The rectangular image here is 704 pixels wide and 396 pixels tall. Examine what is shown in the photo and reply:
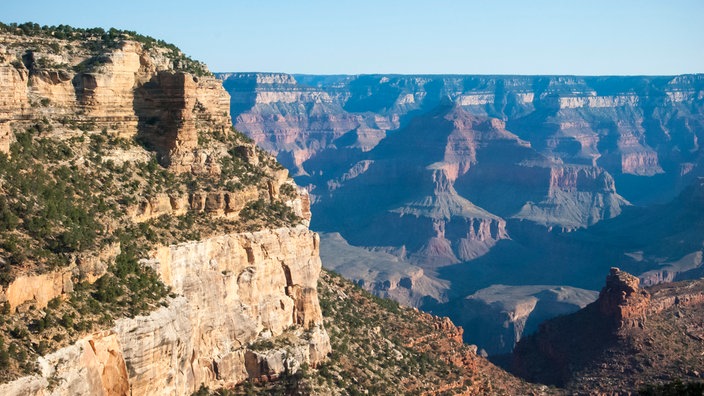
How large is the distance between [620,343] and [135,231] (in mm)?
53701

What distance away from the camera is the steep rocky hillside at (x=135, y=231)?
31.0m

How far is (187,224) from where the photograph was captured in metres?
40.9

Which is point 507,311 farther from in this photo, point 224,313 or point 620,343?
point 224,313

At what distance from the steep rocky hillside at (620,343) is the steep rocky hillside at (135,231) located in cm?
3705

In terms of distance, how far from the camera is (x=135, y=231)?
3797 cm

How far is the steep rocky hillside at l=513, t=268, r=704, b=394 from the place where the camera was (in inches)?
2977

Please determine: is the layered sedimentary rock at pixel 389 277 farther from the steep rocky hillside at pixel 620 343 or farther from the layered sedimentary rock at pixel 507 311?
the steep rocky hillside at pixel 620 343

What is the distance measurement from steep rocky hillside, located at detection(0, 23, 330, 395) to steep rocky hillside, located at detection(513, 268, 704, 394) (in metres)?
37.1

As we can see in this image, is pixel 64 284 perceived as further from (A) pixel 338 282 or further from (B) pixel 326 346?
(A) pixel 338 282

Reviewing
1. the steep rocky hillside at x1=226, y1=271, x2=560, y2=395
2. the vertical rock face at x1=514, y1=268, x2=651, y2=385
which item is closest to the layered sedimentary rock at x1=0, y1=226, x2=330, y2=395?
the steep rocky hillside at x1=226, y1=271, x2=560, y2=395

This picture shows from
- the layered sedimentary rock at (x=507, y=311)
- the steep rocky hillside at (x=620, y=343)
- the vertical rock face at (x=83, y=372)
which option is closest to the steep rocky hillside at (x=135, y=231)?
the vertical rock face at (x=83, y=372)

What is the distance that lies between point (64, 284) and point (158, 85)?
14.1m

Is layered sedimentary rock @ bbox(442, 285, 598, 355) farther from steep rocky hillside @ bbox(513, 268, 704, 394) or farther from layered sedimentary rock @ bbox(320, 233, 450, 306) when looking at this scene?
steep rocky hillside @ bbox(513, 268, 704, 394)

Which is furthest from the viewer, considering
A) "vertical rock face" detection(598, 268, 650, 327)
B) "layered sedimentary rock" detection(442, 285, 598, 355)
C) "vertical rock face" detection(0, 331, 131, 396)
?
"layered sedimentary rock" detection(442, 285, 598, 355)
